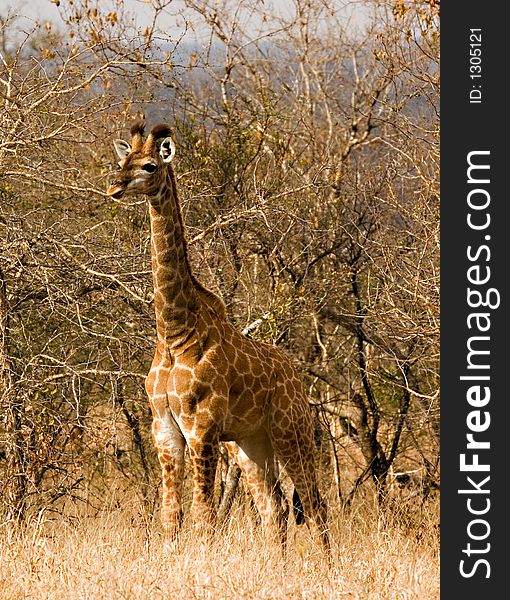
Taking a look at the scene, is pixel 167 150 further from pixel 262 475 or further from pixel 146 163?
pixel 262 475

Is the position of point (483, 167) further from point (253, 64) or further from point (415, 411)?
point (253, 64)

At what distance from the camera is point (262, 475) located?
7.43m

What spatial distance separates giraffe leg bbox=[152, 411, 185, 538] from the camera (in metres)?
6.70

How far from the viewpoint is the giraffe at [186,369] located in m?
6.59

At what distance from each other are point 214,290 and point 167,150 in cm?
372

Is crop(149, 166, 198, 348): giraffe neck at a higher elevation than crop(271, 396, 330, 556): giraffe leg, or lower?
higher

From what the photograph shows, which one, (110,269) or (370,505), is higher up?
(110,269)

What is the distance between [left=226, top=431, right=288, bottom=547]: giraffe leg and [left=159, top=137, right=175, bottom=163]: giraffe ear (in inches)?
79.6

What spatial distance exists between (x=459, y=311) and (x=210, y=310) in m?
2.11

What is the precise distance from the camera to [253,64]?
45.7 ft

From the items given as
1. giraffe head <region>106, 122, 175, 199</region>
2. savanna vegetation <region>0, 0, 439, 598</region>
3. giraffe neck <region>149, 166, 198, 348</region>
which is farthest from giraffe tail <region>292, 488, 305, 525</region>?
giraffe head <region>106, 122, 175, 199</region>

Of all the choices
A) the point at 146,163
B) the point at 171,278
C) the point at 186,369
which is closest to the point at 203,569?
the point at 186,369

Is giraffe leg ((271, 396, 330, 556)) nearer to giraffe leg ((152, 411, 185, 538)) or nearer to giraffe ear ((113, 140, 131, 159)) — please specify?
giraffe leg ((152, 411, 185, 538))

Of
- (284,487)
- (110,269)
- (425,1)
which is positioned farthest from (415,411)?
(425,1)
